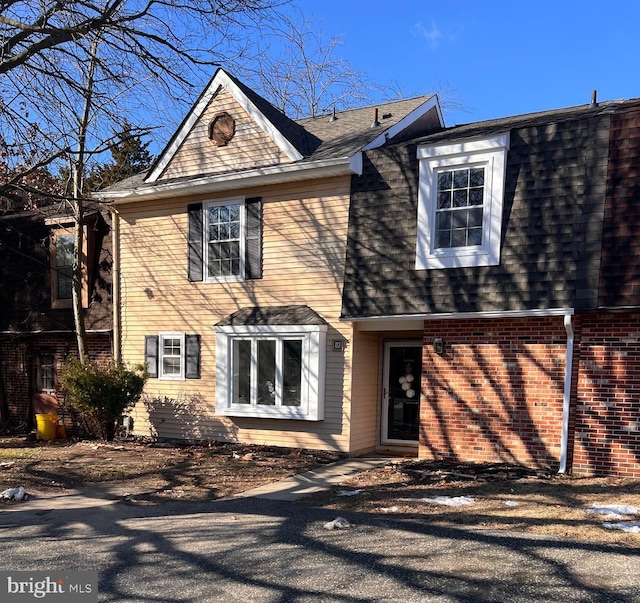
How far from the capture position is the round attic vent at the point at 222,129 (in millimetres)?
12828

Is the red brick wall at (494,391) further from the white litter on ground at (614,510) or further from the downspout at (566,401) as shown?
the white litter on ground at (614,510)

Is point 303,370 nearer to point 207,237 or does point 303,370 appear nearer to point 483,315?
point 483,315

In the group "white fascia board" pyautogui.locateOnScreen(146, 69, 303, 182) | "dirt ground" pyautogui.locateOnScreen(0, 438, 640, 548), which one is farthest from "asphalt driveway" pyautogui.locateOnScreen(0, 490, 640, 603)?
"white fascia board" pyautogui.locateOnScreen(146, 69, 303, 182)

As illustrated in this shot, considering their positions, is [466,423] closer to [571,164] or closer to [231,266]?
[571,164]

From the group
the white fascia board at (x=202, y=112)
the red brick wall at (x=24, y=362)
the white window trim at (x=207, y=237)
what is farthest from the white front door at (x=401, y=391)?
the red brick wall at (x=24, y=362)

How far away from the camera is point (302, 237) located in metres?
11.8

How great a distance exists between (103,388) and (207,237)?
395 cm

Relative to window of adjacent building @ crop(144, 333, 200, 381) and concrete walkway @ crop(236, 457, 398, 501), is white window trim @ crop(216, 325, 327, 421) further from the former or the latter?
concrete walkway @ crop(236, 457, 398, 501)

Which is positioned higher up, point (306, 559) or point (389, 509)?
point (306, 559)

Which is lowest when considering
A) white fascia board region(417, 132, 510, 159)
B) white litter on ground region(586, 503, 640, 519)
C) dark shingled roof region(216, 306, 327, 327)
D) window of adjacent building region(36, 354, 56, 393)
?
white litter on ground region(586, 503, 640, 519)

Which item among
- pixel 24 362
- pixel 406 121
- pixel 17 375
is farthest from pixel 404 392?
pixel 17 375

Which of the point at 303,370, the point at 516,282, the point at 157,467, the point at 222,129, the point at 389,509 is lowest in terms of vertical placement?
the point at 157,467

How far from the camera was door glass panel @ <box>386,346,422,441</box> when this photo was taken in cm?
1180

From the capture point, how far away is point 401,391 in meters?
12.0
